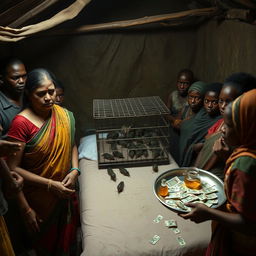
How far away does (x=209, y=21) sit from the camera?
3.69 metres

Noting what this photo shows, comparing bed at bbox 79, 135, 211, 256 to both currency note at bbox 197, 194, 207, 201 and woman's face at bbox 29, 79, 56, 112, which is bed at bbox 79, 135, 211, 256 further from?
woman's face at bbox 29, 79, 56, 112

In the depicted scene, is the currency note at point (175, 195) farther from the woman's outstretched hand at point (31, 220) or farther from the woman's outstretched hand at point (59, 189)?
the woman's outstretched hand at point (31, 220)

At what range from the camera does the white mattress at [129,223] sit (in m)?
1.92

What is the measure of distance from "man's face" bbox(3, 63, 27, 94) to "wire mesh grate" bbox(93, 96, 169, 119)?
796 millimetres

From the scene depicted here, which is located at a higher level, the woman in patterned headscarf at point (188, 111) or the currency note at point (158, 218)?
the woman in patterned headscarf at point (188, 111)

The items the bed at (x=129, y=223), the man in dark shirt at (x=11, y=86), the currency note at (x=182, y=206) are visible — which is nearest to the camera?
the currency note at (x=182, y=206)

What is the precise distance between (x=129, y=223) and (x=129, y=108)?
158cm

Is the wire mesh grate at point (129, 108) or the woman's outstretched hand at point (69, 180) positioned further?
the wire mesh grate at point (129, 108)

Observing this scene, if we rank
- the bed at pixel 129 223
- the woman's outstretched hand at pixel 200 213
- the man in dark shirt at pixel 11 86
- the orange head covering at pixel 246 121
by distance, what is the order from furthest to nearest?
the man in dark shirt at pixel 11 86, the bed at pixel 129 223, the woman's outstretched hand at pixel 200 213, the orange head covering at pixel 246 121

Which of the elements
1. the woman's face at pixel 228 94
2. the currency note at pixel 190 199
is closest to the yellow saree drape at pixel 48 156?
the currency note at pixel 190 199

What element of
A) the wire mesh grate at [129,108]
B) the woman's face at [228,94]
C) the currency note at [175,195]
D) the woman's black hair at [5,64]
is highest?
the woman's black hair at [5,64]

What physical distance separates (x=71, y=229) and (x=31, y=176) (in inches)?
29.1

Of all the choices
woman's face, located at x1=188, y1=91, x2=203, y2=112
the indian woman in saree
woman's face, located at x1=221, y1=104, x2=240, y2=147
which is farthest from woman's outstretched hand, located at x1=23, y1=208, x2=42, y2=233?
woman's face, located at x1=188, y1=91, x2=203, y2=112

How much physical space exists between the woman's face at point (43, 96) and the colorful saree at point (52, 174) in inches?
6.6
